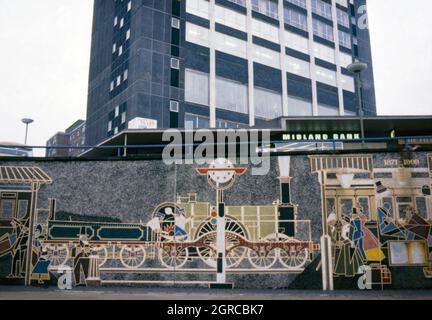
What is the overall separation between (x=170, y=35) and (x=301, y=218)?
41314 millimetres

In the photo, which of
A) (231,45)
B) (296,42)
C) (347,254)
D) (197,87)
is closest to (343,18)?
(296,42)

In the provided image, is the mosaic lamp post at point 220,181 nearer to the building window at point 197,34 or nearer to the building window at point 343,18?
the building window at point 197,34

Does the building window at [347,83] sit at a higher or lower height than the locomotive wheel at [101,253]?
higher

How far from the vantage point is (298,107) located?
5709 cm

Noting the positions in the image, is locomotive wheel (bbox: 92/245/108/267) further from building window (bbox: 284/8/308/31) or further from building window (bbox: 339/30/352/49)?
building window (bbox: 339/30/352/49)

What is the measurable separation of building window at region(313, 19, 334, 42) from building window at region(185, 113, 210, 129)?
27.5m

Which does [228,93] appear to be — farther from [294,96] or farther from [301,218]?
[301,218]

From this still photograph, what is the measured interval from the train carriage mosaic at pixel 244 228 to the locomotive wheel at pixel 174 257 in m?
0.03

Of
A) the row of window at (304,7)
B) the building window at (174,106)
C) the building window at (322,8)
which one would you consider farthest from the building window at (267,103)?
the building window at (322,8)

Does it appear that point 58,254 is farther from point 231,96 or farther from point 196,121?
point 231,96

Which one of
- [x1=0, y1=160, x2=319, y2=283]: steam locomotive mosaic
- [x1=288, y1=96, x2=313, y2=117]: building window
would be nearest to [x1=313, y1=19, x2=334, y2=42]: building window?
[x1=288, y1=96, x2=313, y2=117]: building window

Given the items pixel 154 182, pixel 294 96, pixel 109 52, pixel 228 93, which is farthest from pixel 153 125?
pixel 154 182

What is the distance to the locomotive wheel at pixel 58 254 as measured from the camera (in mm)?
11445

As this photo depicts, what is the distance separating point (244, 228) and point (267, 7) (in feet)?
172
